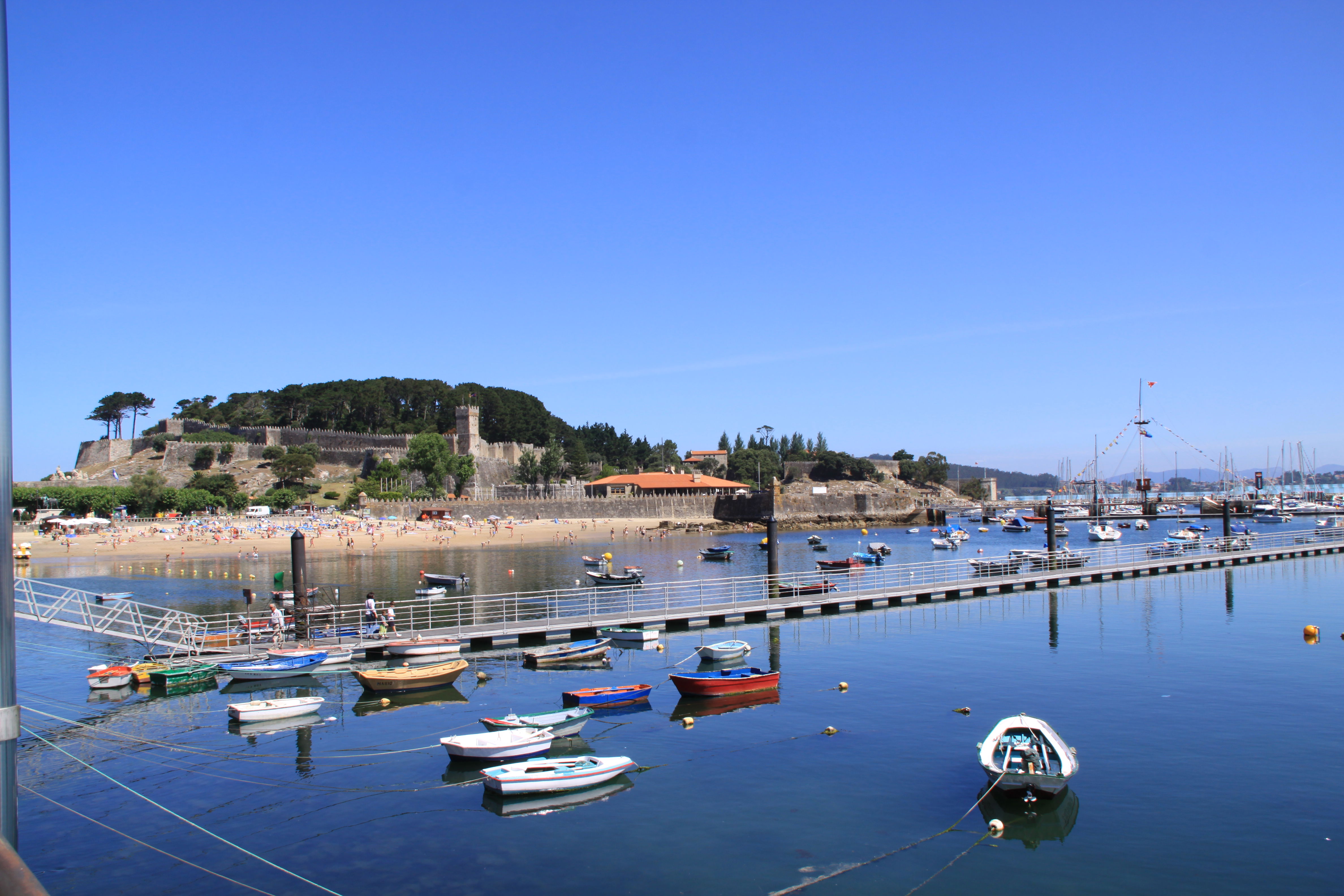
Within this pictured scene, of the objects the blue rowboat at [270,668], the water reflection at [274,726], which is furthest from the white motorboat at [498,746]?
the blue rowboat at [270,668]

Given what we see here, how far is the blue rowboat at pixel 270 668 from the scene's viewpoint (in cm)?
2397

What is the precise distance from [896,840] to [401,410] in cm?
14468

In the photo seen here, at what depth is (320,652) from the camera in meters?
24.7

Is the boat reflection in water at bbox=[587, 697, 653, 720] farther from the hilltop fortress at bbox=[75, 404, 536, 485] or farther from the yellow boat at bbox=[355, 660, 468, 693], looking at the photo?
the hilltop fortress at bbox=[75, 404, 536, 485]

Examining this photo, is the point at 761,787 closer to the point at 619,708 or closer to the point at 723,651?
the point at 619,708

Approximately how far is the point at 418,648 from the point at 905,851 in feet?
54.6

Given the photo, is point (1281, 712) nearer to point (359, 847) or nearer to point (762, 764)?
point (762, 764)

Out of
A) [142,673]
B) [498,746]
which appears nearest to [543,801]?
[498,746]

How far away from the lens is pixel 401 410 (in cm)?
14900

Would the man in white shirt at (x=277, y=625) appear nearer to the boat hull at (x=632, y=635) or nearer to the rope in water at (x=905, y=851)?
the boat hull at (x=632, y=635)

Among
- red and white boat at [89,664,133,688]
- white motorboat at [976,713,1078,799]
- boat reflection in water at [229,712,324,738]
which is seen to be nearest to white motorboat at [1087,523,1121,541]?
white motorboat at [976,713,1078,799]

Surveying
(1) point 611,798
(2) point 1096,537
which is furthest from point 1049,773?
(2) point 1096,537

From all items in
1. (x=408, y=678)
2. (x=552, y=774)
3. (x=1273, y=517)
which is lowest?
(x=1273, y=517)

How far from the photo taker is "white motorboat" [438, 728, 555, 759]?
665 inches
